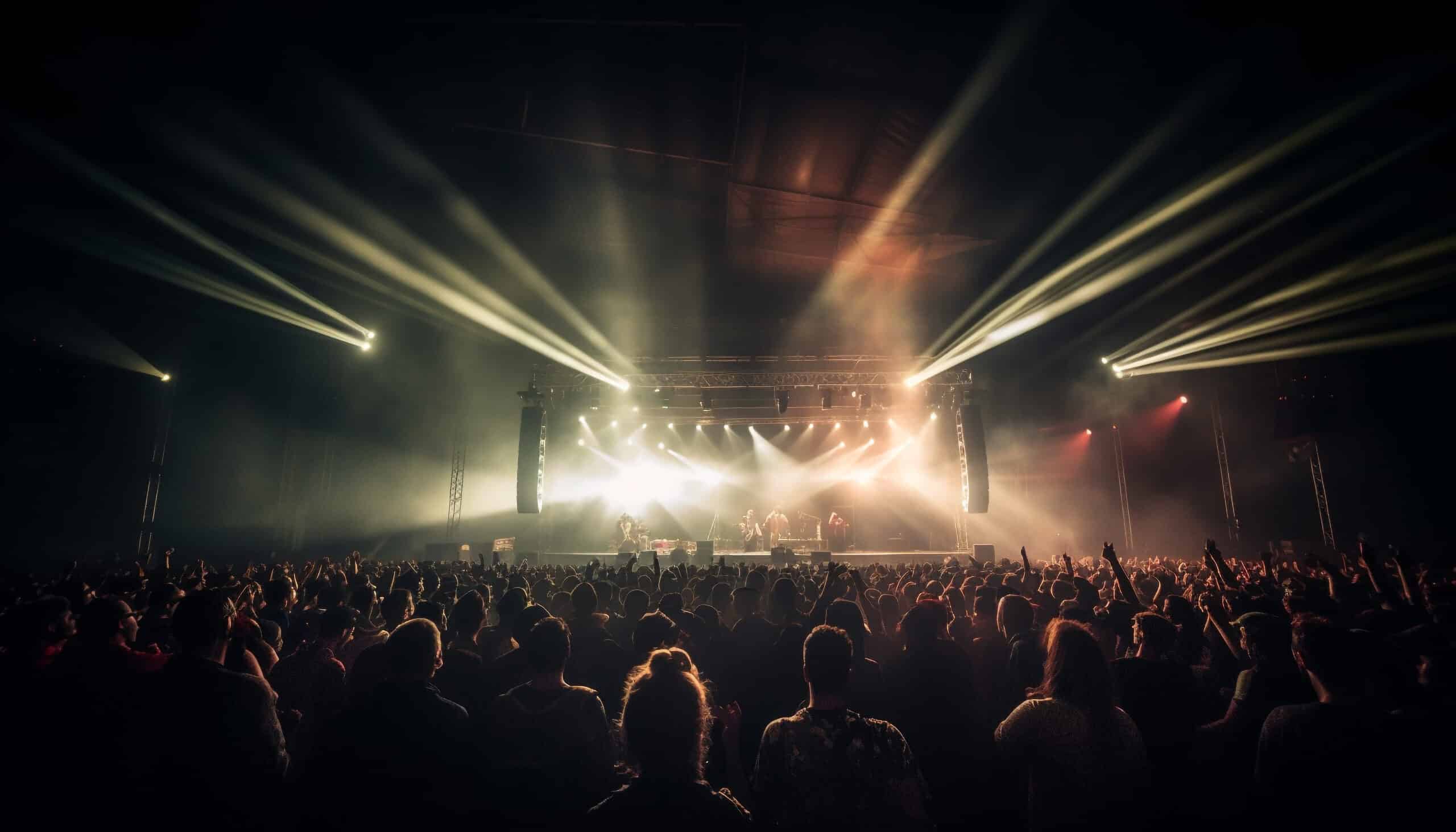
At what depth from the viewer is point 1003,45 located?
7.25 m


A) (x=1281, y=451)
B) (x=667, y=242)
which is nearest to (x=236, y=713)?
(x=667, y=242)

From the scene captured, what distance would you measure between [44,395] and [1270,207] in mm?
23694

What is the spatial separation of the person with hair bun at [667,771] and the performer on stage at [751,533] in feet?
68.3

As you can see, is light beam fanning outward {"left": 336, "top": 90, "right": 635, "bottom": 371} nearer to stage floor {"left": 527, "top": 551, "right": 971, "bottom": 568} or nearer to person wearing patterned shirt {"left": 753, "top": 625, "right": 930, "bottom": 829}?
stage floor {"left": 527, "top": 551, "right": 971, "bottom": 568}

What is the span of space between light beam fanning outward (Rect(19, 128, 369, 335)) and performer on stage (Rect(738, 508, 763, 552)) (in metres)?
15.5

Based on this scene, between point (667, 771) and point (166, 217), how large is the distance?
47.6ft

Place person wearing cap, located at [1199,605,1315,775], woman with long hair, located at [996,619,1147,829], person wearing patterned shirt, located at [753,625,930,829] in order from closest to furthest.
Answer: person wearing patterned shirt, located at [753,625,930,829], woman with long hair, located at [996,619,1147,829], person wearing cap, located at [1199,605,1315,775]

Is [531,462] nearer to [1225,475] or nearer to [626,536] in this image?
[626,536]

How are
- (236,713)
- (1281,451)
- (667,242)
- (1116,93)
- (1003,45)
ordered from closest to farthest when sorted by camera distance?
(236,713) → (1003,45) → (1116,93) → (667,242) → (1281,451)

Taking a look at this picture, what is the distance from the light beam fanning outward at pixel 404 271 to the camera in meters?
10.1

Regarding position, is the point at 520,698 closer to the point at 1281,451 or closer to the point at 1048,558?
the point at 1281,451

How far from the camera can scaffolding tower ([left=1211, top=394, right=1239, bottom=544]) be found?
16.0m

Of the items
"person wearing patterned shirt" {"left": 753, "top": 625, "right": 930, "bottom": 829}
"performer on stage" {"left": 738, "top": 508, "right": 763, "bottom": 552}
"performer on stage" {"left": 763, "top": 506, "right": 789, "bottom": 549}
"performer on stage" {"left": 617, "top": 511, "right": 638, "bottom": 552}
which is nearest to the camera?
"person wearing patterned shirt" {"left": 753, "top": 625, "right": 930, "bottom": 829}

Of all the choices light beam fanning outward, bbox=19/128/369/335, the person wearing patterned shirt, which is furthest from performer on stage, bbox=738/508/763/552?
the person wearing patterned shirt
